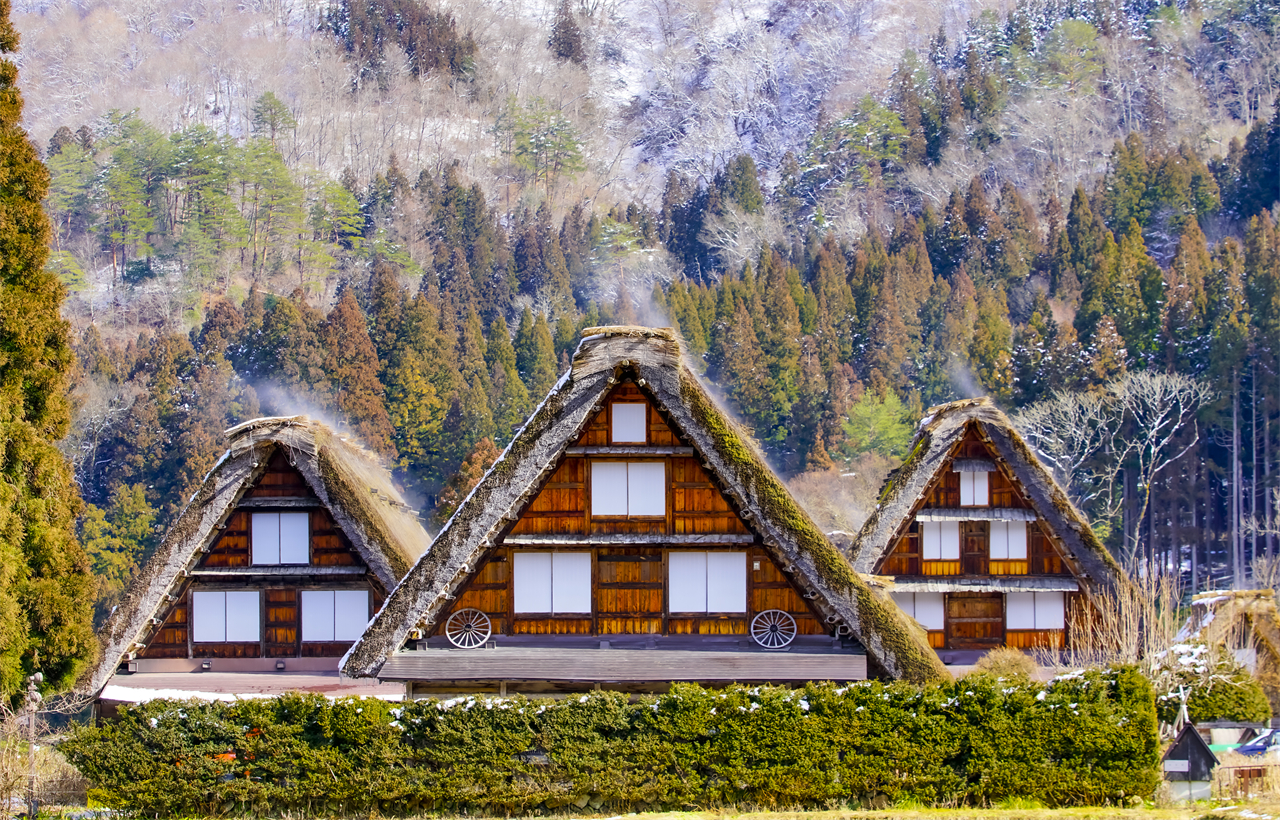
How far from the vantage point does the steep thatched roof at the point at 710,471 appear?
617 inches

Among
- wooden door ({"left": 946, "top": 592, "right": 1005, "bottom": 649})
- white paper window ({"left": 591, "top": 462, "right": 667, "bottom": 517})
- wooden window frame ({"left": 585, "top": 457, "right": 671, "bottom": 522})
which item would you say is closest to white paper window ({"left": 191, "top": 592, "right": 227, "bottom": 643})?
wooden window frame ({"left": 585, "top": 457, "right": 671, "bottom": 522})

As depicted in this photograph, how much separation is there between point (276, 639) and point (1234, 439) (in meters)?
46.2

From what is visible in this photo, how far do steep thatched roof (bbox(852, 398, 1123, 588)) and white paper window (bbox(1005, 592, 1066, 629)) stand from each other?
0.99 metres

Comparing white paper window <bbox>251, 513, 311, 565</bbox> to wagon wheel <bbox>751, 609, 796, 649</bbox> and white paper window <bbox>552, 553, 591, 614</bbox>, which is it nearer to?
white paper window <bbox>552, 553, 591, 614</bbox>

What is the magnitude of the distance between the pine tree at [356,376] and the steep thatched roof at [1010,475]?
40.9m

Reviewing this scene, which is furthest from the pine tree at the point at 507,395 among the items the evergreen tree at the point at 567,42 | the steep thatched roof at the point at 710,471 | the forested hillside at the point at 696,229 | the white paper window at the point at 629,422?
the evergreen tree at the point at 567,42

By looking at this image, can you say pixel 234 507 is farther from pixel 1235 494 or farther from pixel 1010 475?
pixel 1235 494

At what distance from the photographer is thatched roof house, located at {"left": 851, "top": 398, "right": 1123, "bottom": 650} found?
75.4ft

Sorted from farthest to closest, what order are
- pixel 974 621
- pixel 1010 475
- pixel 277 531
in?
pixel 974 621
pixel 1010 475
pixel 277 531

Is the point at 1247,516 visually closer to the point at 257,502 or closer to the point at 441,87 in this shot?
the point at 257,502

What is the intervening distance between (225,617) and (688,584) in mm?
7689

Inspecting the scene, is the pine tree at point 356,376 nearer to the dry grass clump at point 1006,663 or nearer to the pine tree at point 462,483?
the pine tree at point 462,483

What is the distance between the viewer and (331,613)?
1981 centimetres

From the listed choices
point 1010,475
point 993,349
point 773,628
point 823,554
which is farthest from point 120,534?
point 823,554
